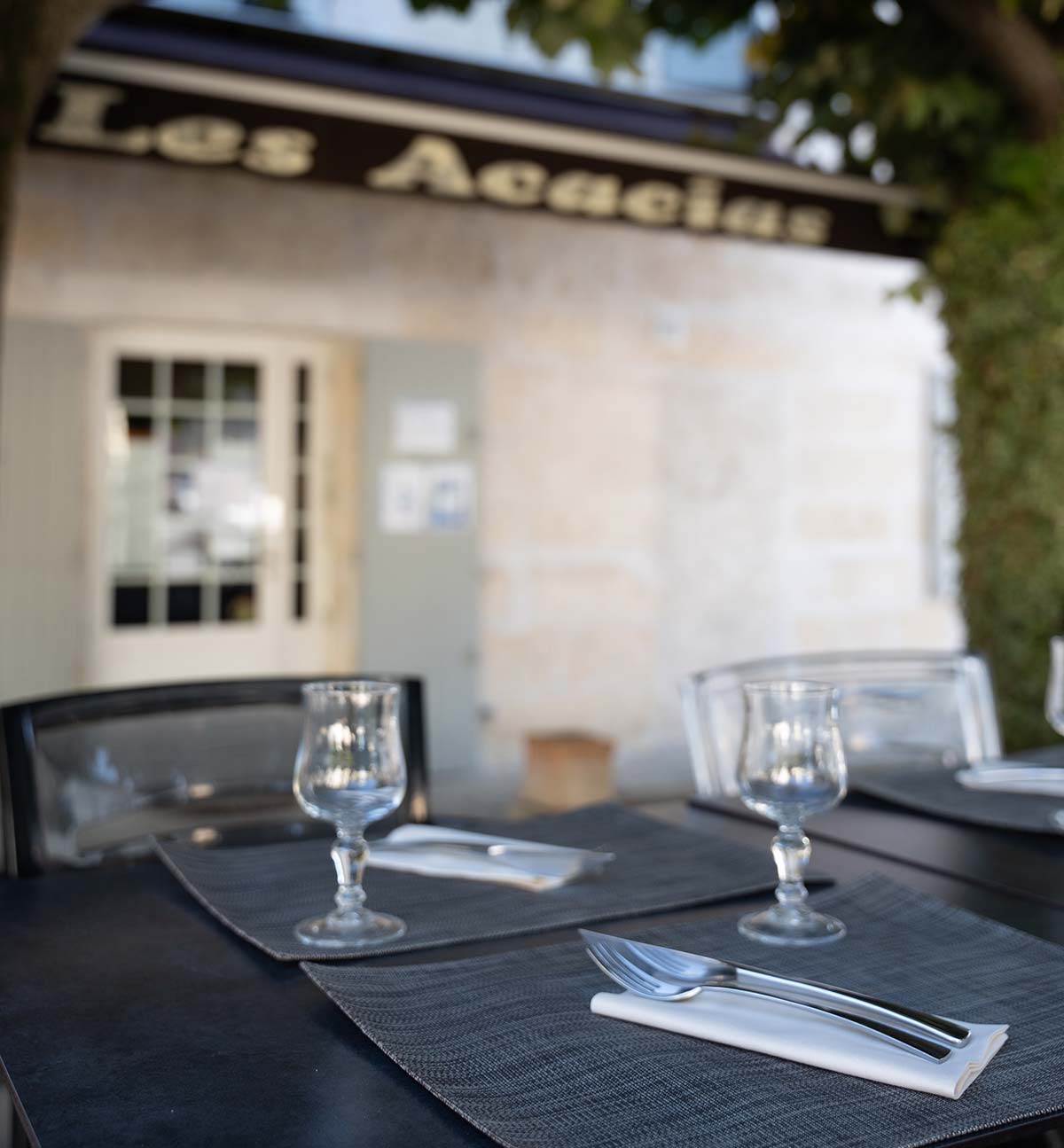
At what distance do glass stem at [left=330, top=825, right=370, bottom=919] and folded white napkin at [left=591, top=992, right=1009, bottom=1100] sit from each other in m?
0.29

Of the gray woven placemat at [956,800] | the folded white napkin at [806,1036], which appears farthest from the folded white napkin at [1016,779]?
the folded white napkin at [806,1036]

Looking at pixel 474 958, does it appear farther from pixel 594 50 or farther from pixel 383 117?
pixel 383 117

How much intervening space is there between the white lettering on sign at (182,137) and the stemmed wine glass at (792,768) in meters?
3.69

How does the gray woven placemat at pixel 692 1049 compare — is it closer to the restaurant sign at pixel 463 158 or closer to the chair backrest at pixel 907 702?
the chair backrest at pixel 907 702

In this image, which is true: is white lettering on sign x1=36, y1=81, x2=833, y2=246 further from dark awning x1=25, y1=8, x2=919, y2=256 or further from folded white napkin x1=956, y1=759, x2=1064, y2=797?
folded white napkin x1=956, y1=759, x2=1064, y2=797

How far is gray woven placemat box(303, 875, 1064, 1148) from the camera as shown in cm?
73

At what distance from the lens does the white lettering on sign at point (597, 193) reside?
15.1 feet

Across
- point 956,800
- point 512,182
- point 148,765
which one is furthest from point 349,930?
point 512,182

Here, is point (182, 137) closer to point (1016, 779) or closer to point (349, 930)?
point (1016, 779)

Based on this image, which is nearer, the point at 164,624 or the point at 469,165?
the point at 469,165

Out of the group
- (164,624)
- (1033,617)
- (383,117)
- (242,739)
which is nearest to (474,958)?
(242,739)

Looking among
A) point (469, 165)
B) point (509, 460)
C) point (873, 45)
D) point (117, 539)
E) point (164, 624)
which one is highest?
point (873, 45)

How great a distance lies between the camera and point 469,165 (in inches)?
184

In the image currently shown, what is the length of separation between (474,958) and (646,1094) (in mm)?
286
